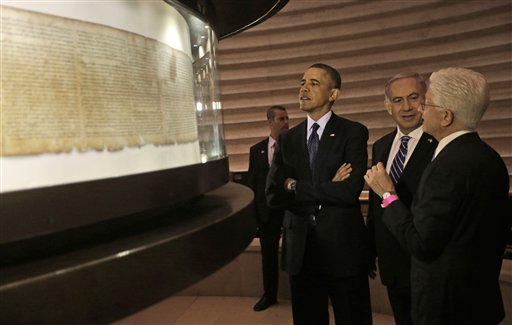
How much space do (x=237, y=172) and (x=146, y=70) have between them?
500 centimetres

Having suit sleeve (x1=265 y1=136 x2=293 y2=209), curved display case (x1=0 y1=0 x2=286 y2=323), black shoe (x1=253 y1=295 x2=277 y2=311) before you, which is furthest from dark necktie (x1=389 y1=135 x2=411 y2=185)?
black shoe (x1=253 y1=295 x2=277 y2=311)

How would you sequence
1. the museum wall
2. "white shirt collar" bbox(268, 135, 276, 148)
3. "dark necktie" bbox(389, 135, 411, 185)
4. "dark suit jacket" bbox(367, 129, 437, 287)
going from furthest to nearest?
the museum wall < "white shirt collar" bbox(268, 135, 276, 148) < "dark necktie" bbox(389, 135, 411, 185) < "dark suit jacket" bbox(367, 129, 437, 287)

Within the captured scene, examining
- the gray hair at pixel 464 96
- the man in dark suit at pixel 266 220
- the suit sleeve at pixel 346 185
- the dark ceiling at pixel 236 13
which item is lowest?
the man in dark suit at pixel 266 220

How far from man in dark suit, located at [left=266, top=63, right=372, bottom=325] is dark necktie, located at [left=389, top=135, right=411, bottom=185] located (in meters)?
0.16

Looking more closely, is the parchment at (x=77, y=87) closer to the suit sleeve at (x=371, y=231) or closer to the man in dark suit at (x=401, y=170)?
the man in dark suit at (x=401, y=170)

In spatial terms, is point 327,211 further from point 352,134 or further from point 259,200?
point 259,200

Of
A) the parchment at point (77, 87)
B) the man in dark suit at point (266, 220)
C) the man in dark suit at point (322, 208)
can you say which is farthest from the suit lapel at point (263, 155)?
the parchment at point (77, 87)

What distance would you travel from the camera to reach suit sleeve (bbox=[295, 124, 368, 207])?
2.29 meters

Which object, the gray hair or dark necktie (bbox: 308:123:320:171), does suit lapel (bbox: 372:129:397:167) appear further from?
the gray hair

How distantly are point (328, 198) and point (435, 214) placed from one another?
76cm

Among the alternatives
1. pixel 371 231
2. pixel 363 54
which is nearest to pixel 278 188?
pixel 371 231

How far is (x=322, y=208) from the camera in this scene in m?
2.36

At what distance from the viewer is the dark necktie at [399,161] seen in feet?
7.39

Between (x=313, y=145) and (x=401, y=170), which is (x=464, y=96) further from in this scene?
(x=313, y=145)
